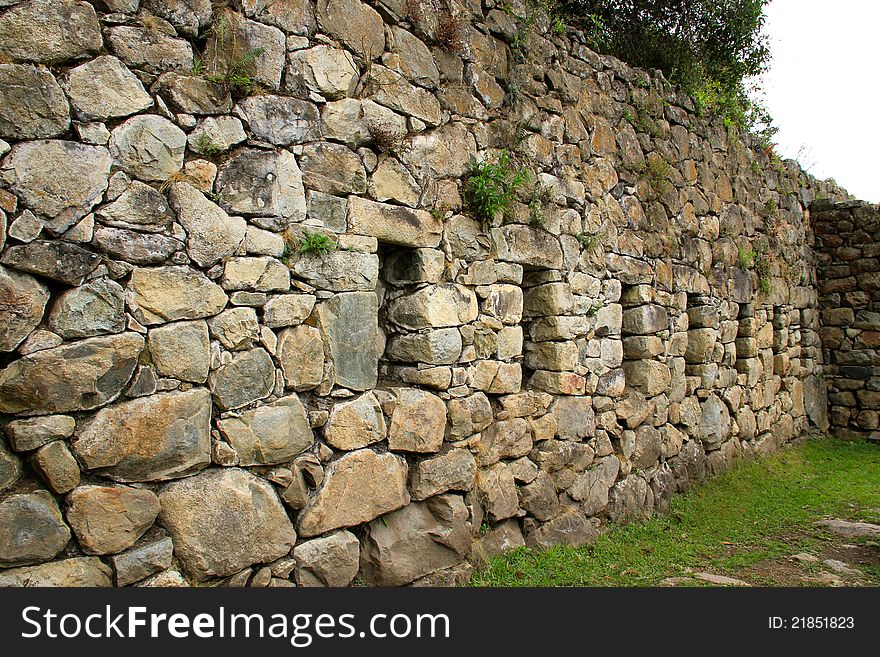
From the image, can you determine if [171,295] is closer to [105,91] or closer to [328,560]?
[105,91]

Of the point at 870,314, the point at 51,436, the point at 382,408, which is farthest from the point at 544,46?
the point at 870,314

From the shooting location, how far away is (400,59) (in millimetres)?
3578

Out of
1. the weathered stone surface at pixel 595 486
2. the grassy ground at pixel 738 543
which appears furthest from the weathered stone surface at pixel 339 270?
the weathered stone surface at pixel 595 486

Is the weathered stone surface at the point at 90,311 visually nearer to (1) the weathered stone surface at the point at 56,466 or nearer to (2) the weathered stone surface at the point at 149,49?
(1) the weathered stone surface at the point at 56,466

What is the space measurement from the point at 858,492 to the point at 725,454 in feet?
3.84

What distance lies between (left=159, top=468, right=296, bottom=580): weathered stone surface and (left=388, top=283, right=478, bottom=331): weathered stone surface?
1.18 meters

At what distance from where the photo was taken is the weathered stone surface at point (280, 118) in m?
2.91

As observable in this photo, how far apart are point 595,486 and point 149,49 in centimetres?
381

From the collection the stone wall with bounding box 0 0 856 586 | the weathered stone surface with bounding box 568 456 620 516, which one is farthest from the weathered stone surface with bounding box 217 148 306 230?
the weathered stone surface with bounding box 568 456 620 516

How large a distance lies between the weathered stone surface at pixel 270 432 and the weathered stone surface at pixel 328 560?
1.41 ft

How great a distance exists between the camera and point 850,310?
877 cm

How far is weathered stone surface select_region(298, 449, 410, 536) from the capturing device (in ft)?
9.95
